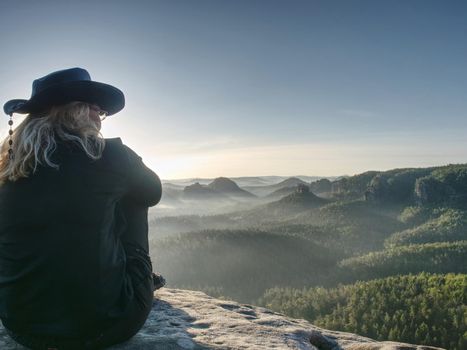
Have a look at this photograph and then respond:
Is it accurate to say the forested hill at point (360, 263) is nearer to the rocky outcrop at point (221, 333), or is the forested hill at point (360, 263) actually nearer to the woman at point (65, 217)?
the rocky outcrop at point (221, 333)

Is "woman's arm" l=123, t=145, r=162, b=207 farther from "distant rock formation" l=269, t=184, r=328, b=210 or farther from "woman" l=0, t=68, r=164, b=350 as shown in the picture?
"distant rock formation" l=269, t=184, r=328, b=210

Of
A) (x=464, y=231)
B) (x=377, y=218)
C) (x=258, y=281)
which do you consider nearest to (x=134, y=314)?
(x=258, y=281)

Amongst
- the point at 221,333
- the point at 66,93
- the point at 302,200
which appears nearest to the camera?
the point at 66,93

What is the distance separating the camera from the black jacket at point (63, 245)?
349 cm

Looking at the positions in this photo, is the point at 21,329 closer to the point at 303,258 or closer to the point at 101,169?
the point at 101,169

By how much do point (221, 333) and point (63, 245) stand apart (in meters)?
2.70

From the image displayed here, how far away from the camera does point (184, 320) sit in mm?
5863

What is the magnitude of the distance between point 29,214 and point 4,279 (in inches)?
29.1

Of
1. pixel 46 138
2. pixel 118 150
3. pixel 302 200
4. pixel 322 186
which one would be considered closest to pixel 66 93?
pixel 46 138

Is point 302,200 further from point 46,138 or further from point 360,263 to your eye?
point 46,138

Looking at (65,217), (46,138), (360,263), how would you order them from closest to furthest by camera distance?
(65,217) → (46,138) → (360,263)

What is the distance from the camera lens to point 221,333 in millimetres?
5301

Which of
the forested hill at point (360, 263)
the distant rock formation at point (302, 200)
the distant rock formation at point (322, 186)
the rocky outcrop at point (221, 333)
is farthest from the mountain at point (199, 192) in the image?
the rocky outcrop at point (221, 333)

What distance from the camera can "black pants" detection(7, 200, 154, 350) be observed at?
4055 mm
